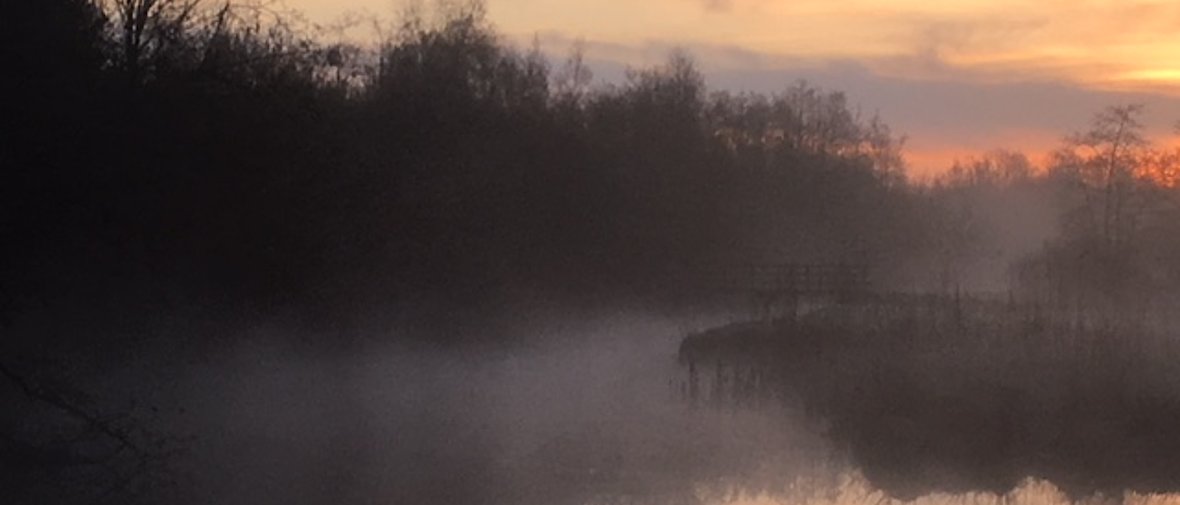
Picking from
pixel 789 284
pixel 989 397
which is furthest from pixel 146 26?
pixel 789 284

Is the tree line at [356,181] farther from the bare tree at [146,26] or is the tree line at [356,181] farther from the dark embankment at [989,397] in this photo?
the dark embankment at [989,397]

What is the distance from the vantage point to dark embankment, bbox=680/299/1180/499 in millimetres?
18938

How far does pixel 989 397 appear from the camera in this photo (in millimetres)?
20797

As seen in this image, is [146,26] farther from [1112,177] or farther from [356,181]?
[1112,177]

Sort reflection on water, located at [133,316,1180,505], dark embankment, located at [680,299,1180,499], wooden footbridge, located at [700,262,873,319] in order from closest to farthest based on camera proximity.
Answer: reflection on water, located at [133,316,1180,505], dark embankment, located at [680,299,1180,499], wooden footbridge, located at [700,262,873,319]

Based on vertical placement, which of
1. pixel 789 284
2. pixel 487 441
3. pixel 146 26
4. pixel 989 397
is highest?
pixel 146 26

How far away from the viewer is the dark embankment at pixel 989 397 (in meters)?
18.9

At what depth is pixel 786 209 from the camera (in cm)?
5681

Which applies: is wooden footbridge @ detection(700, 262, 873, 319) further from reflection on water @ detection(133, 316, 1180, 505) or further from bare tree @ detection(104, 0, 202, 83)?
bare tree @ detection(104, 0, 202, 83)

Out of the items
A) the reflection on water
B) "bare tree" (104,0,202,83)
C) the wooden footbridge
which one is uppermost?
"bare tree" (104,0,202,83)

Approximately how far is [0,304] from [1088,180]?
42.3m

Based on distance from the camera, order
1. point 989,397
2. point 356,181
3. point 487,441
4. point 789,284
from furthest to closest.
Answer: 1. point 789,284
2. point 356,181
3. point 989,397
4. point 487,441

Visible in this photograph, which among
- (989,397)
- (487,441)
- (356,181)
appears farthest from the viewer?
(356,181)

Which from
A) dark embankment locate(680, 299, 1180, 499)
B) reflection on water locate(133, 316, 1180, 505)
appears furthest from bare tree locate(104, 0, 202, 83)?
dark embankment locate(680, 299, 1180, 499)
